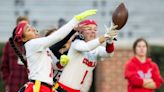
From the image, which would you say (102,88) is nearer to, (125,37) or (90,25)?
(125,37)

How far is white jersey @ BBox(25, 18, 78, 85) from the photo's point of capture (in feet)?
28.6

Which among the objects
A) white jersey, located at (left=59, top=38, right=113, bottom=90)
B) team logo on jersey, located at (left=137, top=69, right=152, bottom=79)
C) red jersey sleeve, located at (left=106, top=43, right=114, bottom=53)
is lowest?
team logo on jersey, located at (left=137, top=69, right=152, bottom=79)

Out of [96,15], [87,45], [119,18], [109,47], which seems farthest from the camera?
[96,15]

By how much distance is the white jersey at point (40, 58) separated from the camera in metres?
8.71

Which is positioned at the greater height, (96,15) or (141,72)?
(96,15)

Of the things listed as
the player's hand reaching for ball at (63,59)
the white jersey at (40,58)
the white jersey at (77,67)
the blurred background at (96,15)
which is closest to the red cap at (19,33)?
the white jersey at (40,58)

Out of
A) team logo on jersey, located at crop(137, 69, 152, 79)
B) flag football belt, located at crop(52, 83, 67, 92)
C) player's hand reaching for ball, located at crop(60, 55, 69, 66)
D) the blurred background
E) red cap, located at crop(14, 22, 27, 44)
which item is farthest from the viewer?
the blurred background

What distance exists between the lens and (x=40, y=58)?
8.84 meters

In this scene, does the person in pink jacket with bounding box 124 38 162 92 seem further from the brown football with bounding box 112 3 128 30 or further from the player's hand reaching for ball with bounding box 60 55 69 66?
the brown football with bounding box 112 3 128 30

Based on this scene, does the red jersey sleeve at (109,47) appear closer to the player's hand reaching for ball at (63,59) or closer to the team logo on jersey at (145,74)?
the player's hand reaching for ball at (63,59)

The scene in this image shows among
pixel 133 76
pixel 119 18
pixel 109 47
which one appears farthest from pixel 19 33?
pixel 133 76

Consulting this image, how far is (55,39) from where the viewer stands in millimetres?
8664

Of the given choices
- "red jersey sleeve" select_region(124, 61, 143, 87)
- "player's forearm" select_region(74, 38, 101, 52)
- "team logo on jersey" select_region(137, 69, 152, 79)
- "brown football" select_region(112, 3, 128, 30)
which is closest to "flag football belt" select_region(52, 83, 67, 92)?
Result: "player's forearm" select_region(74, 38, 101, 52)

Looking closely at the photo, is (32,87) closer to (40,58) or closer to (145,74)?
(40,58)
